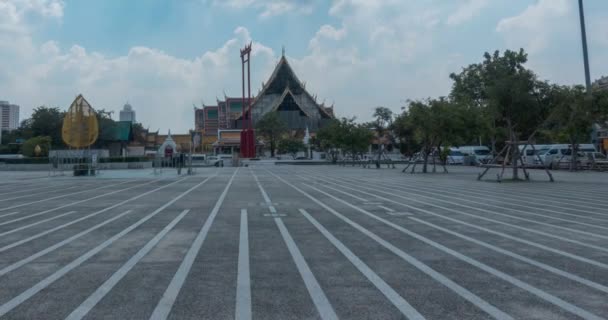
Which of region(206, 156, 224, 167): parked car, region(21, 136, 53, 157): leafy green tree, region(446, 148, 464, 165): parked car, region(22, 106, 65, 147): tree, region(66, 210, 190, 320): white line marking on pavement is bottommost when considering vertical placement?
region(66, 210, 190, 320): white line marking on pavement

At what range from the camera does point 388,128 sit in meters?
53.2

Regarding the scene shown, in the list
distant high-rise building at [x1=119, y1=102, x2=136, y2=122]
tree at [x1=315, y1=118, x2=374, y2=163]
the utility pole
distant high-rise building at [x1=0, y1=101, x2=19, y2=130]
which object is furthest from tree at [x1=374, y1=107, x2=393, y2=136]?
distant high-rise building at [x1=0, y1=101, x2=19, y2=130]

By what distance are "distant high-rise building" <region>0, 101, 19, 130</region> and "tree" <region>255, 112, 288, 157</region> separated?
125m

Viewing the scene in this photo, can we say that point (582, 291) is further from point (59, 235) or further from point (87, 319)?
point (59, 235)

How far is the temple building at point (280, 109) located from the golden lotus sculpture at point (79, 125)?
51.8 meters

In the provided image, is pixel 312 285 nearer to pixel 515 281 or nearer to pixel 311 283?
pixel 311 283

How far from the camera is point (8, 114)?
6481 inches

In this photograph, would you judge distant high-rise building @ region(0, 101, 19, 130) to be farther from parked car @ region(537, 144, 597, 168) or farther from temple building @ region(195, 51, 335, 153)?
parked car @ region(537, 144, 597, 168)

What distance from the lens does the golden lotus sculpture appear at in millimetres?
32250

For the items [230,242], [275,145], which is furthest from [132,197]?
[275,145]

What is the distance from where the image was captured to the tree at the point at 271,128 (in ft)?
231

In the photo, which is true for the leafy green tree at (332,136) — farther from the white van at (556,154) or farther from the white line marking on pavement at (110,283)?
the white line marking on pavement at (110,283)

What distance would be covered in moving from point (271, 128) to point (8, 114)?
446 feet

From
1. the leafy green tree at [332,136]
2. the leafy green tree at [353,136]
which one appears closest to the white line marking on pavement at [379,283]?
the leafy green tree at [353,136]
